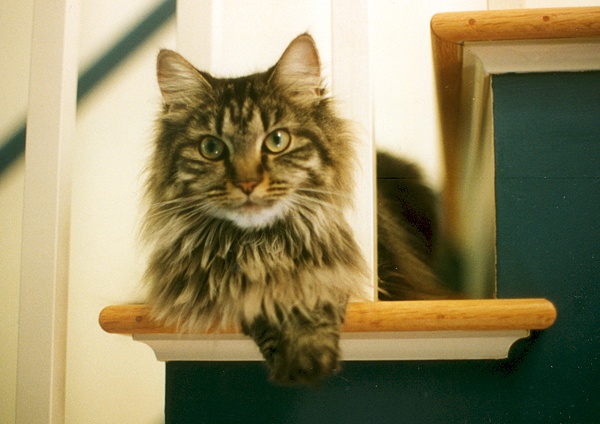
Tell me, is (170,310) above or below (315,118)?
below

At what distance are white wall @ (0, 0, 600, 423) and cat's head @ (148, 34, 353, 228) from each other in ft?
0.86

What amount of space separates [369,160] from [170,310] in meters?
0.42

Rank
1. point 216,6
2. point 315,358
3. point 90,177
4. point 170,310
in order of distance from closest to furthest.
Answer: point 315,358, point 170,310, point 216,6, point 90,177

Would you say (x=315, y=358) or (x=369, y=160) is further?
(x=369, y=160)

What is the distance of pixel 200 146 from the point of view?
2.77 ft

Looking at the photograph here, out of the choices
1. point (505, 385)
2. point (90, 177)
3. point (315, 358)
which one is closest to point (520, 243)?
point (505, 385)

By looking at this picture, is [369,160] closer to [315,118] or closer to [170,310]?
[315,118]

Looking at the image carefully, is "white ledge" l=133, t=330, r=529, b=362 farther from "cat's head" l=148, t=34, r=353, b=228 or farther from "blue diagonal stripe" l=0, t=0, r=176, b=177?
"blue diagonal stripe" l=0, t=0, r=176, b=177

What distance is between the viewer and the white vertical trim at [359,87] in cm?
87

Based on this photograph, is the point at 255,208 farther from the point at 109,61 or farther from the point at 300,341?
the point at 109,61

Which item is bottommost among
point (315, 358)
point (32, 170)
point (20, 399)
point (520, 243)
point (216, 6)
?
point (20, 399)

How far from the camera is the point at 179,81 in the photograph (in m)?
0.89

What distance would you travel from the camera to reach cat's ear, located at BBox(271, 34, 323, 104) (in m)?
0.88

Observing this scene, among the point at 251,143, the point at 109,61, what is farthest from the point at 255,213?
the point at 109,61
